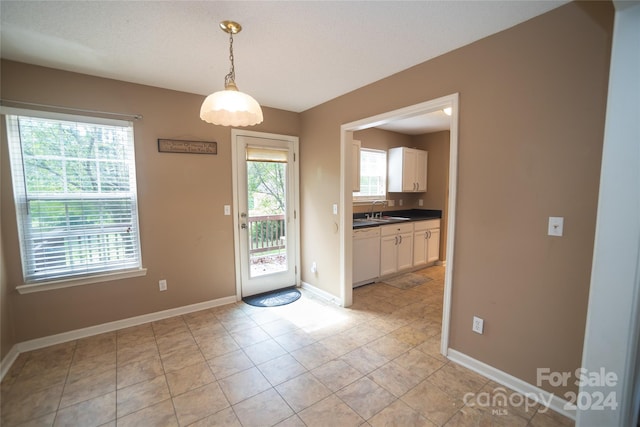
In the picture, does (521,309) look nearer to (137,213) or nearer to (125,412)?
(125,412)

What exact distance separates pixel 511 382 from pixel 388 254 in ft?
7.72

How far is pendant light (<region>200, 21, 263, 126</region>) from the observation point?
161 cm

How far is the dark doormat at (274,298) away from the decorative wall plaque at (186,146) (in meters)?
1.94

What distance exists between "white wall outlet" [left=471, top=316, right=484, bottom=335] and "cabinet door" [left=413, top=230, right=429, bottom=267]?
2.50m

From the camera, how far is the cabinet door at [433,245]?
4.86 m

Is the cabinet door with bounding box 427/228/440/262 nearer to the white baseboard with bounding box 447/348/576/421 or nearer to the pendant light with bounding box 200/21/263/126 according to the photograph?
the white baseboard with bounding box 447/348/576/421

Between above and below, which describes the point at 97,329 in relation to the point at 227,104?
below

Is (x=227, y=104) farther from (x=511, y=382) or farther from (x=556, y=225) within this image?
(x=511, y=382)

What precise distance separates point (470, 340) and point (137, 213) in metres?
3.35

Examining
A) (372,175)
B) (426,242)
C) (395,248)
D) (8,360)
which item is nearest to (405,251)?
(395,248)

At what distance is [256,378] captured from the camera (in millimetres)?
2066

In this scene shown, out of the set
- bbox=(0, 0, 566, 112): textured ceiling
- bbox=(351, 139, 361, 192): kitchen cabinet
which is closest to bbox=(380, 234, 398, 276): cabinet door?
bbox=(351, 139, 361, 192): kitchen cabinet

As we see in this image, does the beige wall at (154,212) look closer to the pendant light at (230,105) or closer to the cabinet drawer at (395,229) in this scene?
the pendant light at (230,105)

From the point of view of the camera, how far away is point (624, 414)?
131 centimetres
